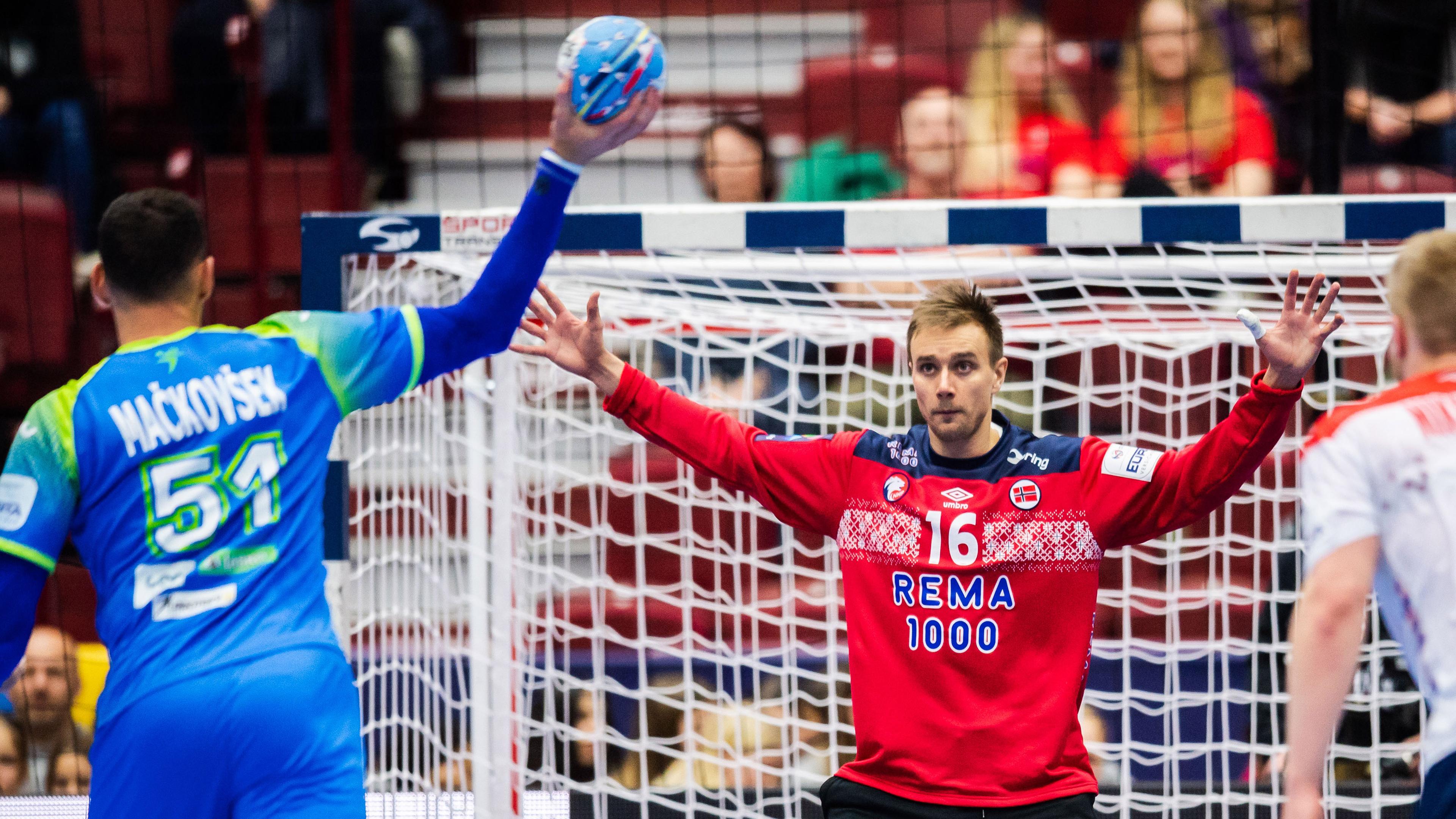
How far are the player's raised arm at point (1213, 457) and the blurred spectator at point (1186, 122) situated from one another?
11.0ft

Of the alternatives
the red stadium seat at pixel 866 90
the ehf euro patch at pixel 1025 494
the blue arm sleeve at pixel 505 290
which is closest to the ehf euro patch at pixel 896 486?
the ehf euro patch at pixel 1025 494

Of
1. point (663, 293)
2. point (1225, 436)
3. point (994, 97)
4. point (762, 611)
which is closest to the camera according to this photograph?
point (1225, 436)

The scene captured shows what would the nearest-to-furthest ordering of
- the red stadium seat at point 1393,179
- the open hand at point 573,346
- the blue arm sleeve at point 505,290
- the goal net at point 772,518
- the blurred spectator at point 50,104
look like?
the blue arm sleeve at point 505,290, the open hand at point 573,346, the goal net at point 772,518, the red stadium seat at point 1393,179, the blurred spectator at point 50,104

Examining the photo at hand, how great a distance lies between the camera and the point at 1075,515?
10.6ft

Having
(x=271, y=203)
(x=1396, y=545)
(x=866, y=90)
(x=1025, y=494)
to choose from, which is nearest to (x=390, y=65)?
(x=271, y=203)

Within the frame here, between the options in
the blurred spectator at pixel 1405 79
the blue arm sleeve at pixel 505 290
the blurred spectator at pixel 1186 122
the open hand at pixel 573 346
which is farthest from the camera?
the blurred spectator at pixel 1405 79

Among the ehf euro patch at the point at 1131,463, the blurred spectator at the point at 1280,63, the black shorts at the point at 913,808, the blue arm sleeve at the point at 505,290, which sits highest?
the blurred spectator at the point at 1280,63

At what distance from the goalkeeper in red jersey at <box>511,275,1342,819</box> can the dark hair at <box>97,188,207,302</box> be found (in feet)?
3.15

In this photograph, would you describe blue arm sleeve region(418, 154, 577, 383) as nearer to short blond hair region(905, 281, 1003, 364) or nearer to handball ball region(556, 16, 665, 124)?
handball ball region(556, 16, 665, 124)

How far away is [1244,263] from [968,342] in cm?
124

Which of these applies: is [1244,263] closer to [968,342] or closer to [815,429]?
[968,342]

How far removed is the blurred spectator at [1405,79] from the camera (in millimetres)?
6695

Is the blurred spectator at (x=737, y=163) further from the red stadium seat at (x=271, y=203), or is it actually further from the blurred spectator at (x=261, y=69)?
the blurred spectator at (x=261, y=69)

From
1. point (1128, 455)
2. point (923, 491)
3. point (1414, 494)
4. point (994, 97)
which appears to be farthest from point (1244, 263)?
point (994, 97)
